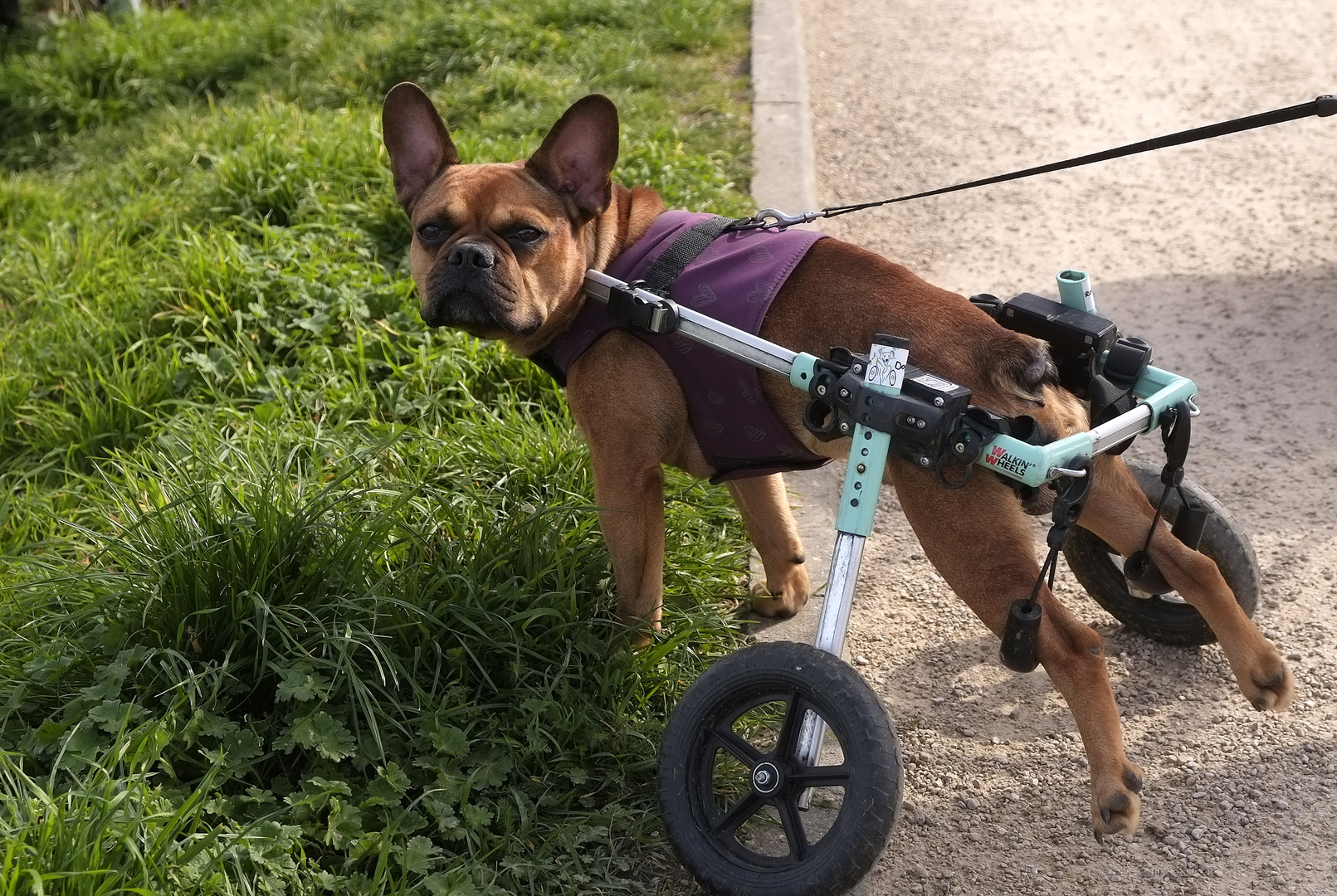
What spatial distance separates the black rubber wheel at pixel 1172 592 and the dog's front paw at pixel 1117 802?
2.67ft

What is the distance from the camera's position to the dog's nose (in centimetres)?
314

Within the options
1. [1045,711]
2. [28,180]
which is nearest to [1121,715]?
[1045,711]

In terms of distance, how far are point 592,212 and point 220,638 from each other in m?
1.56

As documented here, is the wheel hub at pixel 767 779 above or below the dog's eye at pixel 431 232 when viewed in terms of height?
below

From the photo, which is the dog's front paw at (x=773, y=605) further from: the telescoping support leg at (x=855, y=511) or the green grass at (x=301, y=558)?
the telescoping support leg at (x=855, y=511)

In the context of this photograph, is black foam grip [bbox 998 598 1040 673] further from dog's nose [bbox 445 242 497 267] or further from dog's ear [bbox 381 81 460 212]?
dog's ear [bbox 381 81 460 212]

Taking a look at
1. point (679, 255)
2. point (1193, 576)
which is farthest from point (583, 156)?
point (1193, 576)

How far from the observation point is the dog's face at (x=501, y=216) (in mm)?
3164

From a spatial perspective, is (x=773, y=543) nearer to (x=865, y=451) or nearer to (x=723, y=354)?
(x=723, y=354)

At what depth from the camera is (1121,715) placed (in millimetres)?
3463

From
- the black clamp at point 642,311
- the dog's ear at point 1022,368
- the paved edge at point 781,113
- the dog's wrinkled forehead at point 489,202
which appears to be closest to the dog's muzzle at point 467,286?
the dog's wrinkled forehead at point 489,202

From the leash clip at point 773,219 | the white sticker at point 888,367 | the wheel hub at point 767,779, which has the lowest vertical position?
the wheel hub at point 767,779

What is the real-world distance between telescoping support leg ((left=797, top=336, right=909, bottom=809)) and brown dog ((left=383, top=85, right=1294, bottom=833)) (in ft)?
0.73

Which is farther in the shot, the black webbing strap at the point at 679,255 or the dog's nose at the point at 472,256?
the black webbing strap at the point at 679,255
